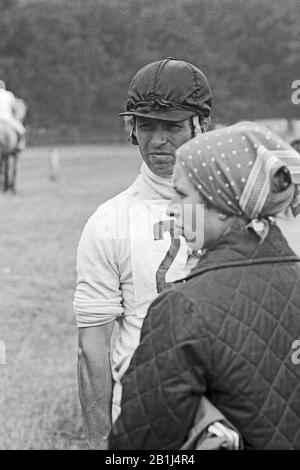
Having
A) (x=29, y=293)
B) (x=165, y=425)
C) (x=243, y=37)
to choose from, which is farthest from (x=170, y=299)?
(x=243, y=37)

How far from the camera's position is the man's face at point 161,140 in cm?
324

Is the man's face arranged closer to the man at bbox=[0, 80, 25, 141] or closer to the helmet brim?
the helmet brim

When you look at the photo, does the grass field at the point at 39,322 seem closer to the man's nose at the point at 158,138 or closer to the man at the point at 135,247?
the man at the point at 135,247

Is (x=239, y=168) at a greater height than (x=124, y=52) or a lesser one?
lesser

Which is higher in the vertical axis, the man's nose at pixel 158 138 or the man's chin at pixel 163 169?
the man's nose at pixel 158 138

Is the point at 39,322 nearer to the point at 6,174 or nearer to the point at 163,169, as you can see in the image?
the point at 163,169

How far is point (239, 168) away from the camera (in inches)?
91.1

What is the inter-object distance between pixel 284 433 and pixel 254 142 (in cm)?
69

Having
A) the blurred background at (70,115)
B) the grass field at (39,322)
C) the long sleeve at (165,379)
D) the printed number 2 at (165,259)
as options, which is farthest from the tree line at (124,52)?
the long sleeve at (165,379)

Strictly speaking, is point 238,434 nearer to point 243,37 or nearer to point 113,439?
point 113,439

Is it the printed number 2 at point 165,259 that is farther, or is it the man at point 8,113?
the man at point 8,113

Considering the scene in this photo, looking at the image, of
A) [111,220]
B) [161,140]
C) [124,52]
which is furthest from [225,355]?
[124,52]

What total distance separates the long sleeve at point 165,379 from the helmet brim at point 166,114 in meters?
1.00

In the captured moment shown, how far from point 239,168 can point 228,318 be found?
347 millimetres
